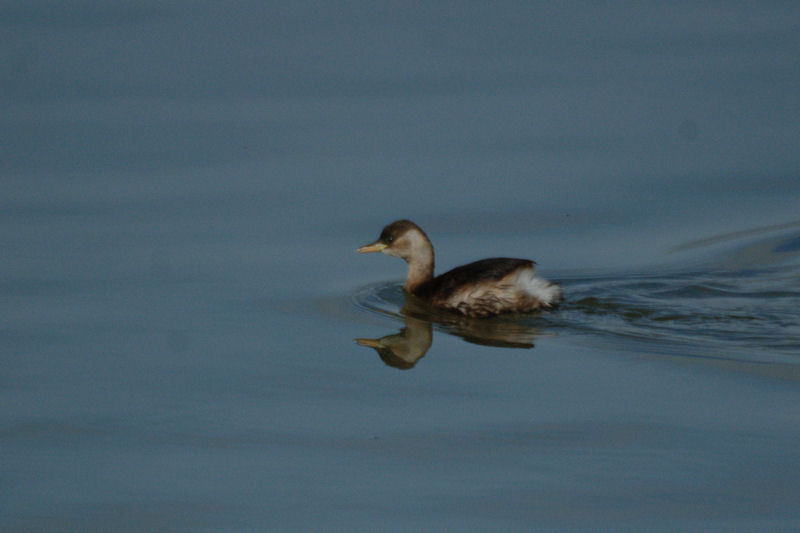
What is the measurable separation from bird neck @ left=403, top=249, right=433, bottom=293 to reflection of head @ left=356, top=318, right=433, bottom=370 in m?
0.76

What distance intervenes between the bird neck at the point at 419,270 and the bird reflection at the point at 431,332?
8.9 inches

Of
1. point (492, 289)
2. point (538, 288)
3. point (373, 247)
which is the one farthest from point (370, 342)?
point (373, 247)

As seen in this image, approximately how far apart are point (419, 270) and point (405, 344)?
143 centimetres

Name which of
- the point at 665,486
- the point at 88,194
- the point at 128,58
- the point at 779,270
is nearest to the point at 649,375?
the point at 665,486

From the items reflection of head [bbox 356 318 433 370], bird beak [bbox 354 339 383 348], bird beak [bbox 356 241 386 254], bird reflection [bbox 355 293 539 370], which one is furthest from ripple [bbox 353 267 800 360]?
bird beak [bbox 354 339 383 348]

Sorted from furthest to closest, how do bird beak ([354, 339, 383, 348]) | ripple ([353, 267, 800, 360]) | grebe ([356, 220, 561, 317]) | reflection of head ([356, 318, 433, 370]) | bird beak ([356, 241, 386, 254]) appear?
bird beak ([356, 241, 386, 254]) < grebe ([356, 220, 561, 317]) < bird beak ([354, 339, 383, 348]) < ripple ([353, 267, 800, 360]) < reflection of head ([356, 318, 433, 370])

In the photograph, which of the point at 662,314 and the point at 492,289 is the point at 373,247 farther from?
the point at 662,314

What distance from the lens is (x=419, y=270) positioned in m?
10.2

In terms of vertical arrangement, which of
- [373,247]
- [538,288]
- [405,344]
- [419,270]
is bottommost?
[405,344]

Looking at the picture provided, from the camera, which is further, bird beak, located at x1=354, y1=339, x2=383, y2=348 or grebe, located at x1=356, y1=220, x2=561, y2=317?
grebe, located at x1=356, y1=220, x2=561, y2=317

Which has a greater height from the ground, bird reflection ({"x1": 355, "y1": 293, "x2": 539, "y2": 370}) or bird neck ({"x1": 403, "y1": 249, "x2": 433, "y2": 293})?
bird neck ({"x1": 403, "y1": 249, "x2": 433, "y2": 293})

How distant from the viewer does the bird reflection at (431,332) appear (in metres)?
8.57

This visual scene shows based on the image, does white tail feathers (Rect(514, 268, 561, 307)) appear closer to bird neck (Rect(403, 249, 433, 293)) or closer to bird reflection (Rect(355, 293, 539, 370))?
bird reflection (Rect(355, 293, 539, 370))

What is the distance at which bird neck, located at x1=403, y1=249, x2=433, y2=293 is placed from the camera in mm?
10109
